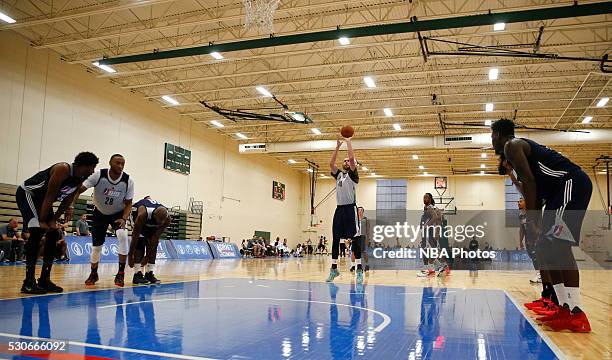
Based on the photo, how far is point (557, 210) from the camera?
11.4ft

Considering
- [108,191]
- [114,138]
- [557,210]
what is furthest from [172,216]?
[557,210]

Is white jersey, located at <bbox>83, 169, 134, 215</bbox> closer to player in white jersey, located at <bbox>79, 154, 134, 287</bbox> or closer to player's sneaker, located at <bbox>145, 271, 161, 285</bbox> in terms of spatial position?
player in white jersey, located at <bbox>79, 154, 134, 287</bbox>

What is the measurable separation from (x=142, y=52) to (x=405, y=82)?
366 inches

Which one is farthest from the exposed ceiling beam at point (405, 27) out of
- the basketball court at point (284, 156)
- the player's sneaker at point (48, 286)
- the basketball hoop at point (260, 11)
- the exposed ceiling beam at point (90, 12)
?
the player's sneaker at point (48, 286)

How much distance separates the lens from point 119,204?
18.6 feet

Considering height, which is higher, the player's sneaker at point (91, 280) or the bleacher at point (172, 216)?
the bleacher at point (172, 216)

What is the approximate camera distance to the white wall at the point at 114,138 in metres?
14.2

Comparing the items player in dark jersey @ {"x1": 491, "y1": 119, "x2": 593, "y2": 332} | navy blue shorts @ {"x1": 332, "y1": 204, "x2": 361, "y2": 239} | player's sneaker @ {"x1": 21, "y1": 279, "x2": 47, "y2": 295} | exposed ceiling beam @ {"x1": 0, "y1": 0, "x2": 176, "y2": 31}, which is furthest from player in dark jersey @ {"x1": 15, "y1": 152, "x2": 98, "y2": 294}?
exposed ceiling beam @ {"x1": 0, "y1": 0, "x2": 176, "y2": 31}

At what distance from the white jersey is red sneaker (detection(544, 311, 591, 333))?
181 inches

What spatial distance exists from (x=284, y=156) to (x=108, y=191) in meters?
25.4

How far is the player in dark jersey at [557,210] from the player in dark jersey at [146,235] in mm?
4303

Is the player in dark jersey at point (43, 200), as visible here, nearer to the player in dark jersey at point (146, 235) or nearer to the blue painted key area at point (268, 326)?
the blue painted key area at point (268, 326)

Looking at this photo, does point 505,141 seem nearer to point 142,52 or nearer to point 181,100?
point 142,52

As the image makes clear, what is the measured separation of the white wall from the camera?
14.2 meters
